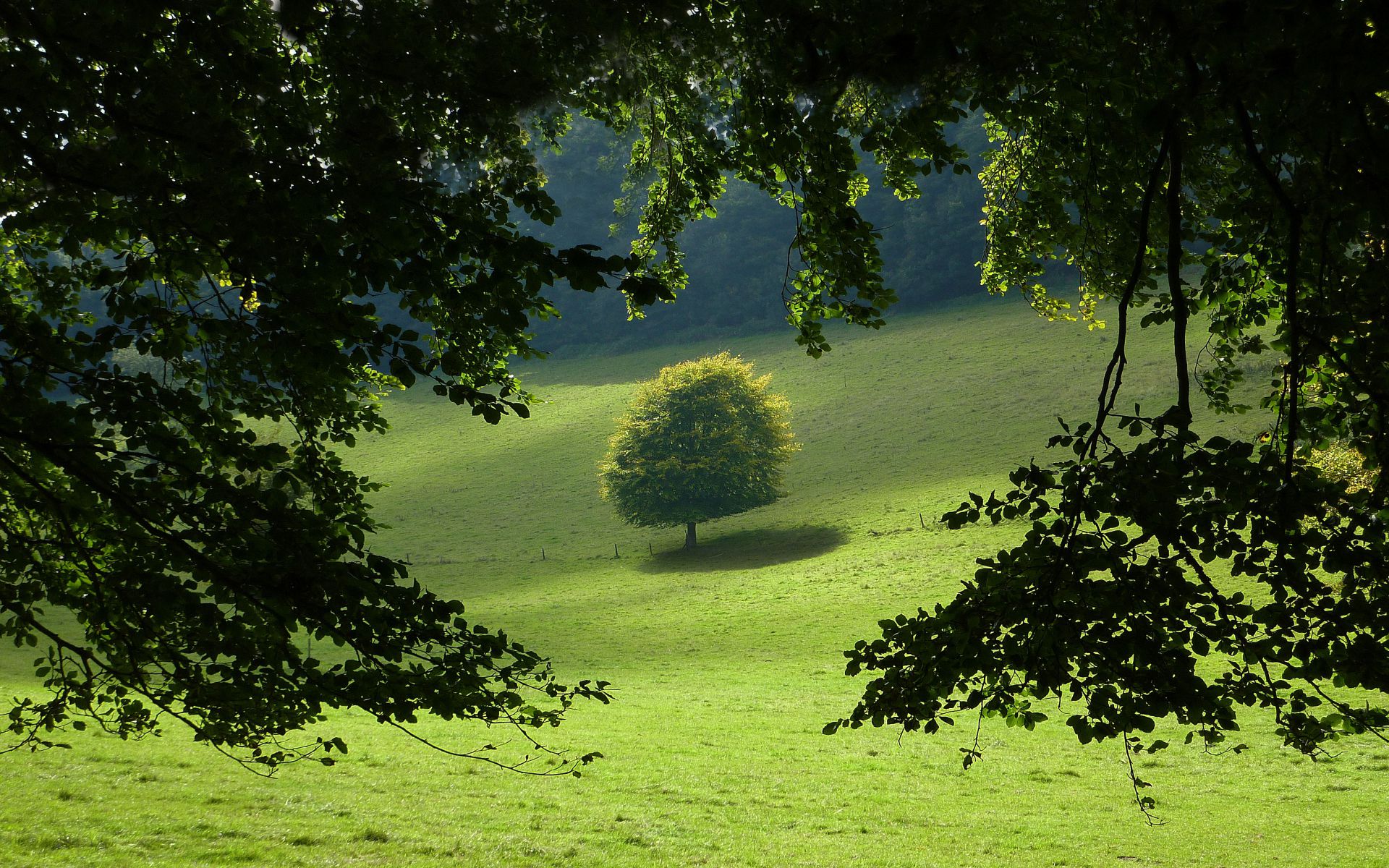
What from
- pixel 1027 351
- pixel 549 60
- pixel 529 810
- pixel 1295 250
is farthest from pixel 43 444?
pixel 1027 351

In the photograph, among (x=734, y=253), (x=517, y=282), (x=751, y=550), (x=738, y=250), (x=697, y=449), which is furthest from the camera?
(x=738, y=250)

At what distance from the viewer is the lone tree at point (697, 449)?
47.9 metres

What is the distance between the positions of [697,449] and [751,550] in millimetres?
6499

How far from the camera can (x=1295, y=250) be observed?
443 centimetres

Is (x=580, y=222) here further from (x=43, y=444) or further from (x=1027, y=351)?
(x=43, y=444)

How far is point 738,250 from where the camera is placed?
110 meters

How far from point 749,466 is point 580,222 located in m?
75.2

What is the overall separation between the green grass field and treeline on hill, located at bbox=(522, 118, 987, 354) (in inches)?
1931

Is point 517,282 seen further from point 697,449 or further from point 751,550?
point 697,449

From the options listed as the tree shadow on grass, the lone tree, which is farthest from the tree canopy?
the lone tree

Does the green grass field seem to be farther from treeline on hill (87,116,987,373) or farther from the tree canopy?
treeline on hill (87,116,987,373)

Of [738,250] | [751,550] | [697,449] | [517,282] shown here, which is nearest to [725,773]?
[517,282]

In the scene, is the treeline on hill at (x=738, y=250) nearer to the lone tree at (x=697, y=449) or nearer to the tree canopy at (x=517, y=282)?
the lone tree at (x=697, y=449)

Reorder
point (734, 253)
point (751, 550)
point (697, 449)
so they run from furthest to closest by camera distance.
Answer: point (734, 253)
point (697, 449)
point (751, 550)
